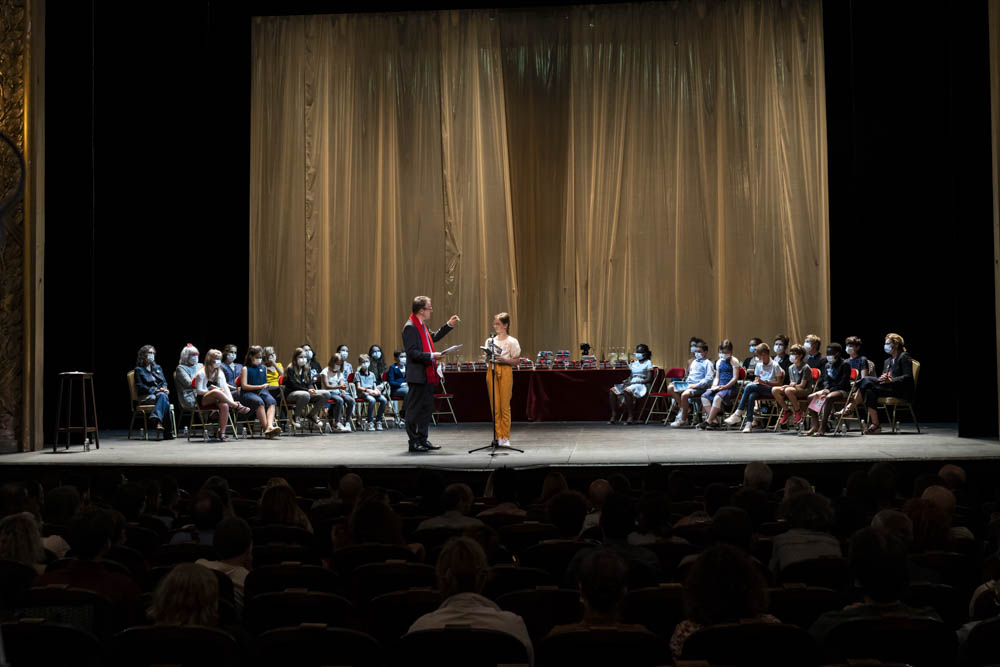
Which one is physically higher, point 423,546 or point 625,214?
point 625,214

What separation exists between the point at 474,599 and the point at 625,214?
13.5 m

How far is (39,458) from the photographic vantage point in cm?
920

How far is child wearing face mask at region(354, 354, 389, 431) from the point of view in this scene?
537 inches

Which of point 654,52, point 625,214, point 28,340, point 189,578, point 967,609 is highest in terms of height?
point 654,52

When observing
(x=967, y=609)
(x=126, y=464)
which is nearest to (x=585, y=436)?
(x=126, y=464)

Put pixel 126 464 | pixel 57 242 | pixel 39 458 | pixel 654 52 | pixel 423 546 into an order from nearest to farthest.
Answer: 1. pixel 423 546
2. pixel 126 464
3. pixel 39 458
4. pixel 57 242
5. pixel 654 52

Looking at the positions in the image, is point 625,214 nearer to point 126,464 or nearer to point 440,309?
point 440,309

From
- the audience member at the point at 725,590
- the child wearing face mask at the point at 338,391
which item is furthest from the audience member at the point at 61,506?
the child wearing face mask at the point at 338,391

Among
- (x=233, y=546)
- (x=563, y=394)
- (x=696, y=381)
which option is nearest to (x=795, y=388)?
(x=696, y=381)

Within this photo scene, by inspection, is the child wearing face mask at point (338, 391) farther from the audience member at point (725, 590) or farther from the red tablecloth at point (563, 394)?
the audience member at point (725, 590)

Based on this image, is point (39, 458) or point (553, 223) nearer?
point (39, 458)

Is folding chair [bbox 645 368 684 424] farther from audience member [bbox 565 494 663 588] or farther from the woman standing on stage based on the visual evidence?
audience member [bbox 565 494 663 588]

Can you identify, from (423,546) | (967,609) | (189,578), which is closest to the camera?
(189,578)

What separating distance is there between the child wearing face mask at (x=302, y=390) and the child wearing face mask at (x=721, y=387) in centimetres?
488
